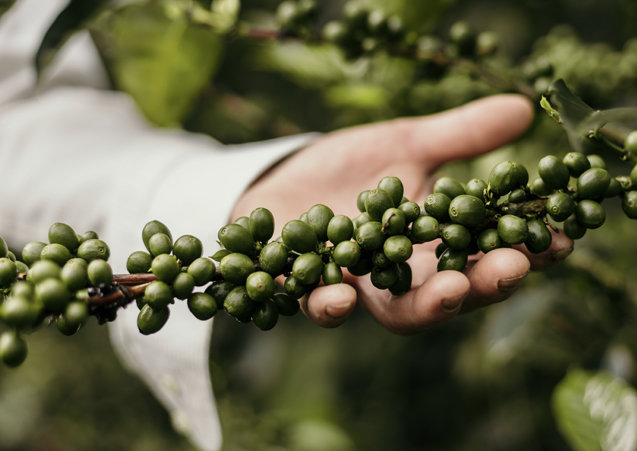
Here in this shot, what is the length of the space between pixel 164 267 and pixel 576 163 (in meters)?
0.48

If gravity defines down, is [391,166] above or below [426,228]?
below

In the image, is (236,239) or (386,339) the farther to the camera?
(386,339)

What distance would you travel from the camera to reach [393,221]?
0.55 meters

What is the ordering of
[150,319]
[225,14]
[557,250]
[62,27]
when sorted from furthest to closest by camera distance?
[225,14] < [62,27] < [557,250] < [150,319]

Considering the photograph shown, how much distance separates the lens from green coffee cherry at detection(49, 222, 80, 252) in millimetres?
550

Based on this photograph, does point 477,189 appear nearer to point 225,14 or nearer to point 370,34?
point 370,34

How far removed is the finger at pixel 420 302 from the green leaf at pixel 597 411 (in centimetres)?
39

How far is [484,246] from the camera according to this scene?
58 cm

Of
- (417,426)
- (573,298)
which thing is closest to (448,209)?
(573,298)

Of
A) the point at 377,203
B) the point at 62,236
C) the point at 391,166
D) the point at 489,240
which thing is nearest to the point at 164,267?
the point at 62,236

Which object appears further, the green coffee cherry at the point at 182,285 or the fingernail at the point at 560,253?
the fingernail at the point at 560,253

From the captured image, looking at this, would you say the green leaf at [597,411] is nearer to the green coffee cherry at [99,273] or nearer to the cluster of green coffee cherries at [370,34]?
the cluster of green coffee cherries at [370,34]

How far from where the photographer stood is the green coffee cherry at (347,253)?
55 cm

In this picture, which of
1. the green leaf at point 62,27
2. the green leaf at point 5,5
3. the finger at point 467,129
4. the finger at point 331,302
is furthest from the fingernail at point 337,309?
the green leaf at point 5,5
